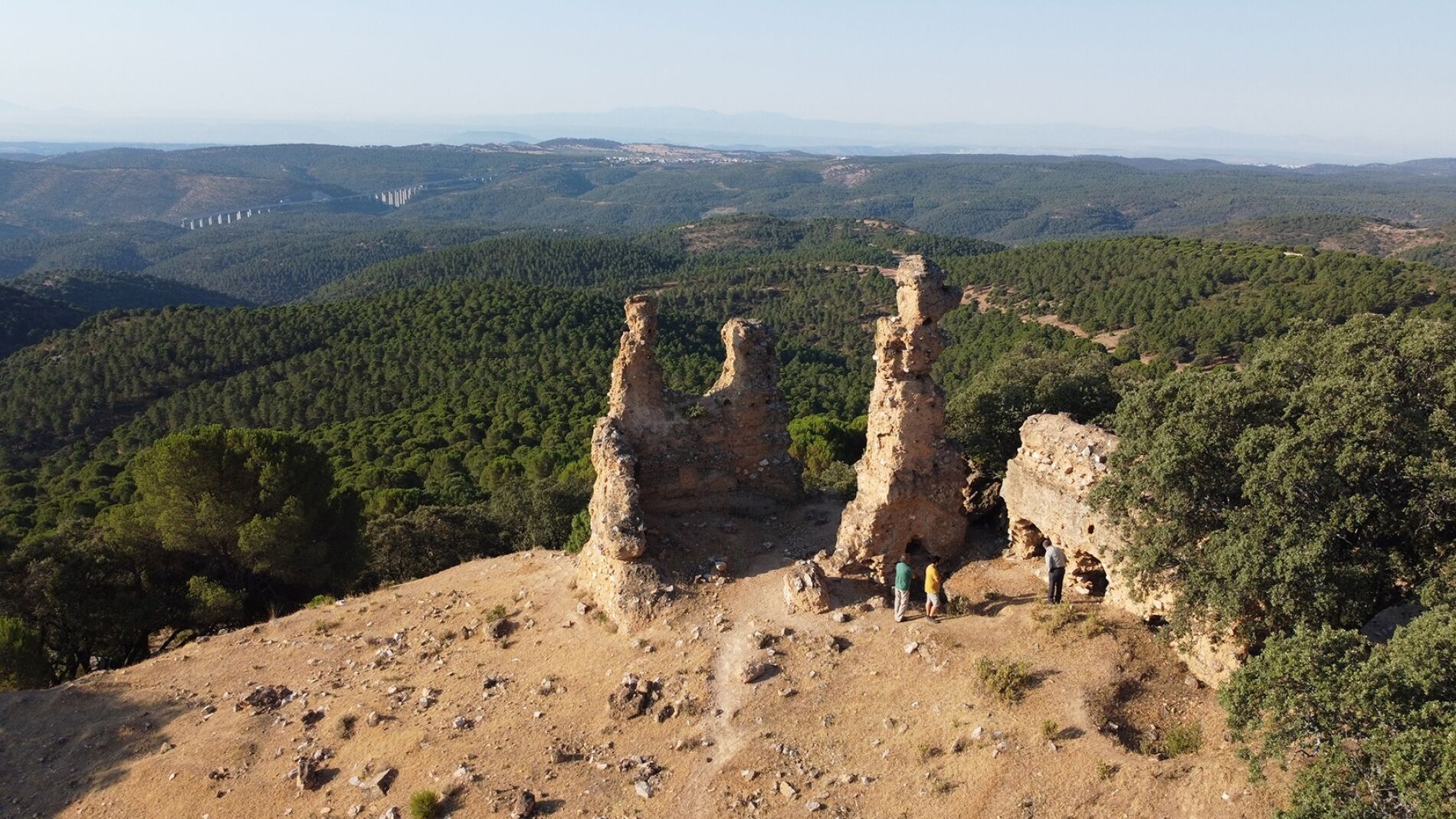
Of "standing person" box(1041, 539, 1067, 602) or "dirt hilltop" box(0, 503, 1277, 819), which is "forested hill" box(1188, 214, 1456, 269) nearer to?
"standing person" box(1041, 539, 1067, 602)

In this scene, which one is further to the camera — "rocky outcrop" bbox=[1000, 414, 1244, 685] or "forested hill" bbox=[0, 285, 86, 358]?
"forested hill" bbox=[0, 285, 86, 358]

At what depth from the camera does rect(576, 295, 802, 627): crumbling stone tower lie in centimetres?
2214

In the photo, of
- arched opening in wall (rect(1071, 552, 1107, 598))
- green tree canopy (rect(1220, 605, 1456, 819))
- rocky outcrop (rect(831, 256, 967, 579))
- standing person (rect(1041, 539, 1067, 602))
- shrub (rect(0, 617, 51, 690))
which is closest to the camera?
green tree canopy (rect(1220, 605, 1456, 819))

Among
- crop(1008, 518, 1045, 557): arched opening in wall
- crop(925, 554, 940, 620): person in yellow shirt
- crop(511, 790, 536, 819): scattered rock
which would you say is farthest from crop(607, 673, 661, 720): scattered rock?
crop(1008, 518, 1045, 557): arched opening in wall

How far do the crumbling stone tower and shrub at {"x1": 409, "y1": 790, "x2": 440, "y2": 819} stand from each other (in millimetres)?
7273

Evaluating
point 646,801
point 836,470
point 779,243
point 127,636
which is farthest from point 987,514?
point 779,243

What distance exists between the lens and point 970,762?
13.1 metres

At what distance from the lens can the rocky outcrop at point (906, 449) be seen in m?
18.1

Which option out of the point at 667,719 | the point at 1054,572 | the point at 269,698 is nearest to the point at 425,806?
the point at 667,719

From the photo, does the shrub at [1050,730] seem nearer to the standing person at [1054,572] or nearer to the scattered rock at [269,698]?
the standing person at [1054,572]

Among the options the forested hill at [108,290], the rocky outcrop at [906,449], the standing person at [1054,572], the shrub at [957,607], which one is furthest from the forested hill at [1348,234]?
the forested hill at [108,290]

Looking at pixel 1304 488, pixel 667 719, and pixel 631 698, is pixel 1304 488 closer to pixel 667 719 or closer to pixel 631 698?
pixel 667 719

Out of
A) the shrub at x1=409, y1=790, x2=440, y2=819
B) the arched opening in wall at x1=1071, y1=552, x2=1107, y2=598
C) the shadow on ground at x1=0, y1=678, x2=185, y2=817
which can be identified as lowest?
the shadow on ground at x1=0, y1=678, x2=185, y2=817

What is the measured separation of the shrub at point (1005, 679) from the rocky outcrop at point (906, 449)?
169 inches
